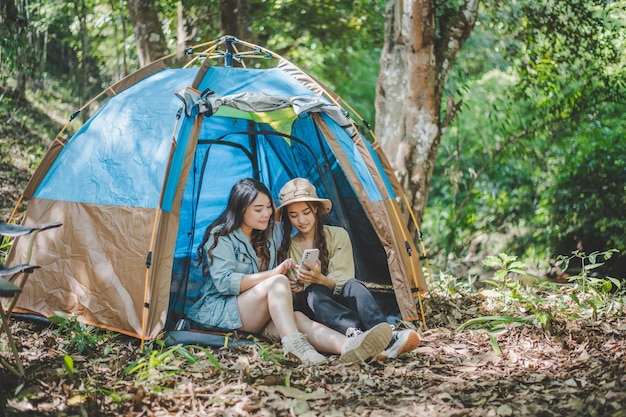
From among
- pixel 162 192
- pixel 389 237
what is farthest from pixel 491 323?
pixel 162 192

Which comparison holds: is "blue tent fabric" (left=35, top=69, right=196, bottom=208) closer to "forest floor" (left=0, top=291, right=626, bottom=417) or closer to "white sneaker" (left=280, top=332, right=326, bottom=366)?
"forest floor" (left=0, top=291, right=626, bottom=417)

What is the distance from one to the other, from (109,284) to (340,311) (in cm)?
133

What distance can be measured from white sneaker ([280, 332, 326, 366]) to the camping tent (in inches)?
27.7

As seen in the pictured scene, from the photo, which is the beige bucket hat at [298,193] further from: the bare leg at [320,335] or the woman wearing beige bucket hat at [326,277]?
the bare leg at [320,335]

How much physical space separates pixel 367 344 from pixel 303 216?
38.8 inches

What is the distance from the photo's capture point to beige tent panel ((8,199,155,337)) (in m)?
3.40

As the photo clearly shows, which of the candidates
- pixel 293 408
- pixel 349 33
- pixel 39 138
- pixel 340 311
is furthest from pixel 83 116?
pixel 293 408

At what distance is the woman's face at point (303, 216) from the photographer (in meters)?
3.77

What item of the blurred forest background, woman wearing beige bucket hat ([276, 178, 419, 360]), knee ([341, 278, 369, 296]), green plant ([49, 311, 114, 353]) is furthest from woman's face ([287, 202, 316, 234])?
the blurred forest background

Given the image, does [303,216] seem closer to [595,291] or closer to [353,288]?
[353,288]

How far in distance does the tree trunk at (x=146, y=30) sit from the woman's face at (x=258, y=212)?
3.73m

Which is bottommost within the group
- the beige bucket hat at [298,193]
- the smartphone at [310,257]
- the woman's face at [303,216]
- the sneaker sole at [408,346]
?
the sneaker sole at [408,346]

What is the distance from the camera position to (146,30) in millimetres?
6680

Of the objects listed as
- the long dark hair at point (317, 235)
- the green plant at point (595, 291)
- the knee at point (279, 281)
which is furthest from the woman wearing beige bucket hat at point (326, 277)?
the green plant at point (595, 291)
